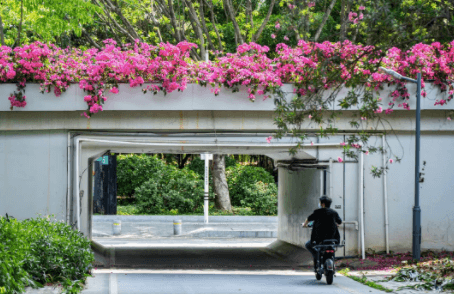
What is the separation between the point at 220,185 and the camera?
30422mm

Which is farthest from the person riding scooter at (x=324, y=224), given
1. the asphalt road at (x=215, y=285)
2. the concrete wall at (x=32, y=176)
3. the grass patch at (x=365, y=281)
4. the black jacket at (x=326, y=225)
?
the concrete wall at (x=32, y=176)

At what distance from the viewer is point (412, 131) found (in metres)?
16.0

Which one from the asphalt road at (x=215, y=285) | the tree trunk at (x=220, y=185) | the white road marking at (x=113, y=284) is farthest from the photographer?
the tree trunk at (x=220, y=185)

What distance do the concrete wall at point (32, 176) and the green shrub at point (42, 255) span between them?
17.3 ft

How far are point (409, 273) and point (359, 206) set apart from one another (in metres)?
3.83

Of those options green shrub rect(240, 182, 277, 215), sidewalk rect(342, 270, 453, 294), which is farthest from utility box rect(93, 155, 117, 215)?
sidewalk rect(342, 270, 453, 294)

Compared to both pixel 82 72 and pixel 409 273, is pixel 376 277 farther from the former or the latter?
pixel 82 72

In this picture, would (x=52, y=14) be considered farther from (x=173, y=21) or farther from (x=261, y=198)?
(x=261, y=198)

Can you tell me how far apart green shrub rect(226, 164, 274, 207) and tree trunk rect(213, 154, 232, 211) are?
1.29 m

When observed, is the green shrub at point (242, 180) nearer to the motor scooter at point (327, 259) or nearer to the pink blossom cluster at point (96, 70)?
the pink blossom cluster at point (96, 70)

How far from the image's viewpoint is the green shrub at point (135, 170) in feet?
106

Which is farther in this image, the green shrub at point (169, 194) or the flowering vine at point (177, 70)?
the green shrub at point (169, 194)

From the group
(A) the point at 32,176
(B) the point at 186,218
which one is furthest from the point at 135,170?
(A) the point at 32,176

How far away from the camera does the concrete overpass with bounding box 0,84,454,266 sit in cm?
1523
